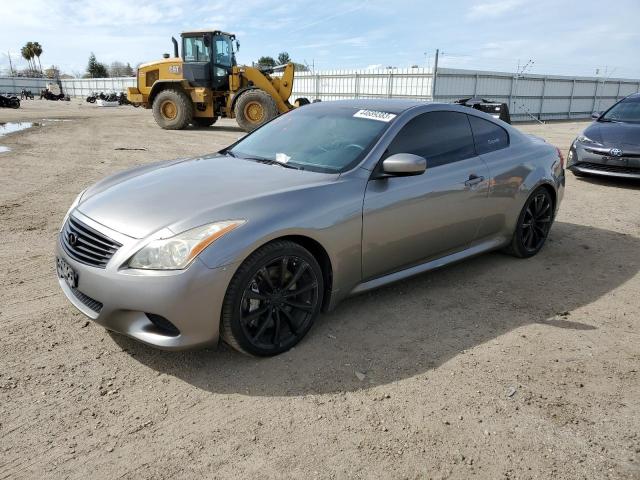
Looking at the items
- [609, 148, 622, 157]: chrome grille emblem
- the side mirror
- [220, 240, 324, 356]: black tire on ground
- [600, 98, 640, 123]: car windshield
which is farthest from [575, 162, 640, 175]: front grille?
[220, 240, 324, 356]: black tire on ground

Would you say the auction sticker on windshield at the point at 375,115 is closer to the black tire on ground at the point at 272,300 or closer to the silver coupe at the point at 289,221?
the silver coupe at the point at 289,221

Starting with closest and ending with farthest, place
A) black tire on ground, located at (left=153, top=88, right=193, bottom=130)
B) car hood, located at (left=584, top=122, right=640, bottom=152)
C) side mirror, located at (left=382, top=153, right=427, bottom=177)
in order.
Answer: side mirror, located at (left=382, top=153, right=427, bottom=177) → car hood, located at (left=584, top=122, right=640, bottom=152) → black tire on ground, located at (left=153, top=88, right=193, bottom=130)

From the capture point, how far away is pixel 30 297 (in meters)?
3.70

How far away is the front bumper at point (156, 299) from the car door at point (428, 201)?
3.82 feet

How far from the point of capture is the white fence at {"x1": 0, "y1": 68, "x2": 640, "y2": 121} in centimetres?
2284

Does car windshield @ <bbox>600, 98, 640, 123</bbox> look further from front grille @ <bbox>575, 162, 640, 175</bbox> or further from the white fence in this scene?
the white fence

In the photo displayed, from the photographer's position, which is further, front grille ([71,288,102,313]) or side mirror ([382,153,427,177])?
side mirror ([382,153,427,177])

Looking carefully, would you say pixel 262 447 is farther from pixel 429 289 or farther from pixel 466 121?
pixel 466 121

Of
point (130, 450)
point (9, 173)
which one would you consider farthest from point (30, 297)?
point (9, 173)

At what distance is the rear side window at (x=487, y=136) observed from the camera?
14.2 feet

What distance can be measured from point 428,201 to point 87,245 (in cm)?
234

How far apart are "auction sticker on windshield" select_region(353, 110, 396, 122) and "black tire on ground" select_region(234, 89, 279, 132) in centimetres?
1204

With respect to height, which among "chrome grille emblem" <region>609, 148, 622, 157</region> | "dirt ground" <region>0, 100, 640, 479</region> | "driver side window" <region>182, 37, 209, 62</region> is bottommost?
"dirt ground" <region>0, 100, 640, 479</region>

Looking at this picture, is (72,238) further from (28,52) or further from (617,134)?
(28,52)
